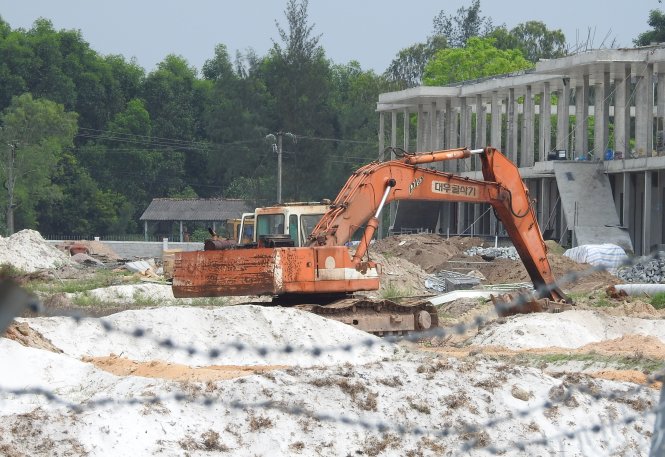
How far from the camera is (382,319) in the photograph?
21609 millimetres

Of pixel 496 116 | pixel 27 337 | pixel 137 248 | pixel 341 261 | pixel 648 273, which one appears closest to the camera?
pixel 27 337

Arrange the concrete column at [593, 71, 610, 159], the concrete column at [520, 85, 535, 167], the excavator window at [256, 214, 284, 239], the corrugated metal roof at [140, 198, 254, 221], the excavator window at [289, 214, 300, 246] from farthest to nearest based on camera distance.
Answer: the corrugated metal roof at [140, 198, 254, 221]
the concrete column at [520, 85, 535, 167]
the concrete column at [593, 71, 610, 159]
the excavator window at [256, 214, 284, 239]
the excavator window at [289, 214, 300, 246]

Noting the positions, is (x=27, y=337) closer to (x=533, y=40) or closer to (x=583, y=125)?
(x=583, y=125)

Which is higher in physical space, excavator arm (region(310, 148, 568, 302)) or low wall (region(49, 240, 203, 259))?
excavator arm (region(310, 148, 568, 302))

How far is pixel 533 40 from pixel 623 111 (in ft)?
194

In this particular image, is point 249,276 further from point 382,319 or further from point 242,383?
point 242,383

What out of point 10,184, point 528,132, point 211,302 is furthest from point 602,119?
point 10,184

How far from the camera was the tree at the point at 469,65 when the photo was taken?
8625 cm

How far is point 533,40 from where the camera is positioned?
10550 centimetres

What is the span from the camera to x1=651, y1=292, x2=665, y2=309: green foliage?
26.6m

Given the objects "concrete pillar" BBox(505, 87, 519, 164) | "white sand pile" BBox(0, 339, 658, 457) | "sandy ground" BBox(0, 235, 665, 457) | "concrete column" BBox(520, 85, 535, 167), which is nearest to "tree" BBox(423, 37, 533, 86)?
"concrete pillar" BBox(505, 87, 519, 164)

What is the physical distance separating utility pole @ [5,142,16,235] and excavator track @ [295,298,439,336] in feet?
185

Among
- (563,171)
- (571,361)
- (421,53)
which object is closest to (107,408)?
(571,361)

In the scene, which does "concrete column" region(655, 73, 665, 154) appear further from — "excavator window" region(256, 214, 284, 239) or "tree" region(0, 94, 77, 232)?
"tree" region(0, 94, 77, 232)
